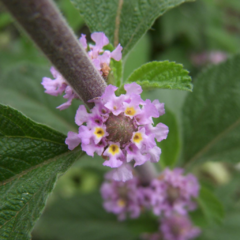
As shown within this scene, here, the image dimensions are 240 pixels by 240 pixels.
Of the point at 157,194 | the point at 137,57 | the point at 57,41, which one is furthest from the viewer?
the point at 137,57

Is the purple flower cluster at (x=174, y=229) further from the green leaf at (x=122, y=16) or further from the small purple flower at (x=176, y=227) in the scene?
the green leaf at (x=122, y=16)

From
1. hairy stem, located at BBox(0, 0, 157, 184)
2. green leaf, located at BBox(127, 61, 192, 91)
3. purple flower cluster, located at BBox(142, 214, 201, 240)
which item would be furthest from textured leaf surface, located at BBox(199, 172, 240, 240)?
hairy stem, located at BBox(0, 0, 157, 184)

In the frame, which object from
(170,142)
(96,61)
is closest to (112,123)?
(96,61)

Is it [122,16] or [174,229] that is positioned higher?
[122,16]

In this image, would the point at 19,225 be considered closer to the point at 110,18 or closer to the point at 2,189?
the point at 2,189

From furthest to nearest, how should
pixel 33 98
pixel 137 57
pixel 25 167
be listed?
pixel 137 57, pixel 33 98, pixel 25 167

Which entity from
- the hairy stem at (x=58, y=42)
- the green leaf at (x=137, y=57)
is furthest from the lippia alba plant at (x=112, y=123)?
the green leaf at (x=137, y=57)

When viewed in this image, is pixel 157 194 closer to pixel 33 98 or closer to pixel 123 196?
pixel 123 196
